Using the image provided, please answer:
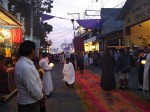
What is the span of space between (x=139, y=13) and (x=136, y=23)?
3.50 feet

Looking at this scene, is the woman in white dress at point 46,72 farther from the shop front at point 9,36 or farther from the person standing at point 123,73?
the shop front at point 9,36

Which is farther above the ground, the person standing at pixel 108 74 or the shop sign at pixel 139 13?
the shop sign at pixel 139 13

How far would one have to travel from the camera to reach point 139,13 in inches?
886

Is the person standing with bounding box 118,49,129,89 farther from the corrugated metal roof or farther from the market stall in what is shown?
the corrugated metal roof

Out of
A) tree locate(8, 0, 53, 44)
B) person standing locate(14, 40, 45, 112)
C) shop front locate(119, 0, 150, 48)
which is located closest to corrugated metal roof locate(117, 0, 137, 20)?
shop front locate(119, 0, 150, 48)

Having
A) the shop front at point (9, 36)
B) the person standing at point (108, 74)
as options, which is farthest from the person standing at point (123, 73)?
the shop front at point (9, 36)

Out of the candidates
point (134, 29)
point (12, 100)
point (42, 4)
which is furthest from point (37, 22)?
point (12, 100)

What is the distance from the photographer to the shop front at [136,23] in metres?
22.2

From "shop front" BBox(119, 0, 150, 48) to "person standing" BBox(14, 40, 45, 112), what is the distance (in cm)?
1695

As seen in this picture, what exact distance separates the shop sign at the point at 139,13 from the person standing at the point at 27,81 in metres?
16.2

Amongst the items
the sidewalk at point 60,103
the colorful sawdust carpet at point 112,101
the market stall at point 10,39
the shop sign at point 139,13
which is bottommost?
the sidewalk at point 60,103

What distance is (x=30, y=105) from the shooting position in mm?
4996

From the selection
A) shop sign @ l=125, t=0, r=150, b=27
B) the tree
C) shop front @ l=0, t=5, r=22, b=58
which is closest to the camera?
shop front @ l=0, t=5, r=22, b=58

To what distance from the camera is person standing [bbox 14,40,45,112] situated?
487cm
